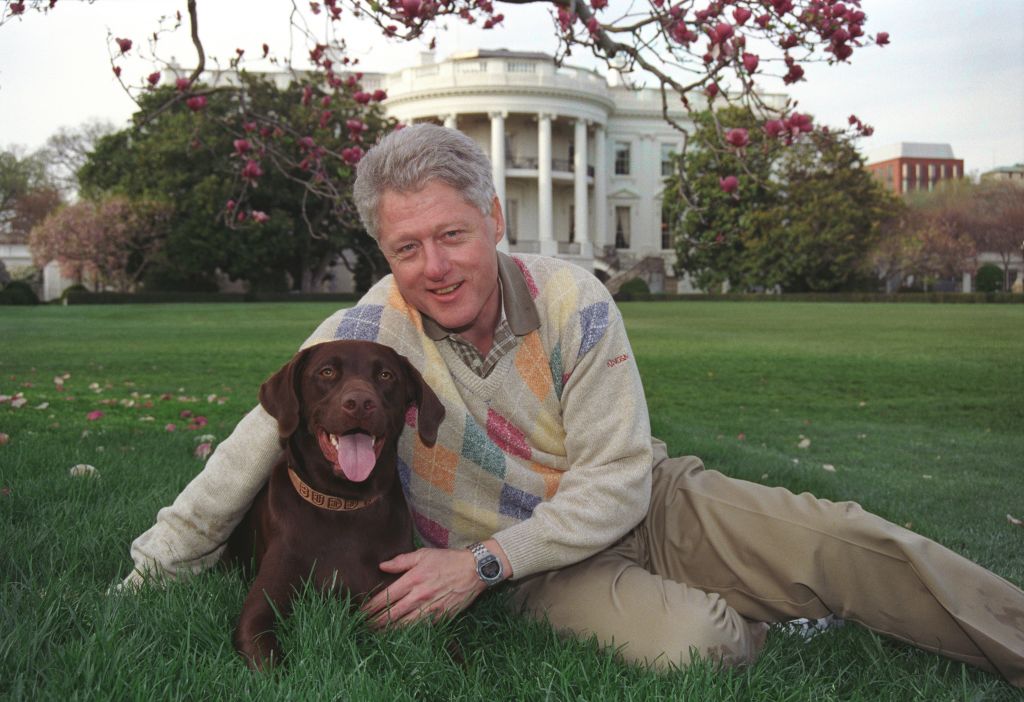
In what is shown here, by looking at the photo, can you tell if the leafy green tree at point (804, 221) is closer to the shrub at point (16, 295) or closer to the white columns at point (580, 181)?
the white columns at point (580, 181)

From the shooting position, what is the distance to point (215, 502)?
276 centimetres

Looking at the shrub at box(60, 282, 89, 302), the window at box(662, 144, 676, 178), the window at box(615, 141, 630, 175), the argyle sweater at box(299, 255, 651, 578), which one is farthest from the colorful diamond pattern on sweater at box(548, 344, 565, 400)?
the window at box(615, 141, 630, 175)

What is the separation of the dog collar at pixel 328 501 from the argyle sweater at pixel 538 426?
0.34 meters

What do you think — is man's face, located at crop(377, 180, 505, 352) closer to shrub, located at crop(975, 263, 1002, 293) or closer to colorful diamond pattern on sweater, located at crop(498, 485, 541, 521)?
colorful diamond pattern on sweater, located at crop(498, 485, 541, 521)

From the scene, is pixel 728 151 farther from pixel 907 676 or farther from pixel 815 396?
pixel 815 396

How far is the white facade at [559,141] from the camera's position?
161 ft

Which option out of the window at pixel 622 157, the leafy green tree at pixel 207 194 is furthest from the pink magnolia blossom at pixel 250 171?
the window at pixel 622 157

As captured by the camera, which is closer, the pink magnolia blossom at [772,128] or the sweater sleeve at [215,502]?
the sweater sleeve at [215,502]

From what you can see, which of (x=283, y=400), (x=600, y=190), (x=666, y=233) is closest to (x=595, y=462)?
(x=283, y=400)

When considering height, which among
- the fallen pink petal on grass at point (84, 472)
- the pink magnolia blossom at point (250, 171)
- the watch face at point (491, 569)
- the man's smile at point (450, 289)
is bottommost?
the fallen pink petal on grass at point (84, 472)

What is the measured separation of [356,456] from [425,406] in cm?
28

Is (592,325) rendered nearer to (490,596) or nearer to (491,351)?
(491,351)

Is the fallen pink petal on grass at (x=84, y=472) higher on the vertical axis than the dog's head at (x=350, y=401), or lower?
lower

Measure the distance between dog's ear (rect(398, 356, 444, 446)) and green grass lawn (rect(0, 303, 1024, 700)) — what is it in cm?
53
